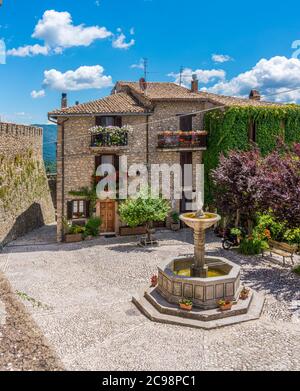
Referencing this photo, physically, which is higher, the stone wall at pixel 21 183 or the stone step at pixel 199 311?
the stone wall at pixel 21 183

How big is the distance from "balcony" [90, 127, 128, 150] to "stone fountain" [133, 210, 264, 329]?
1071 centimetres

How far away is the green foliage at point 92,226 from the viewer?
849 inches

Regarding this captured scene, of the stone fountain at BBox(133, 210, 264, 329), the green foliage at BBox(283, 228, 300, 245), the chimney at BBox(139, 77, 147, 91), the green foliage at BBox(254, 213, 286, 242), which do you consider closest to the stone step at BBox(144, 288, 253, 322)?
the stone fountain at BBox(133, 210, 264, 329)

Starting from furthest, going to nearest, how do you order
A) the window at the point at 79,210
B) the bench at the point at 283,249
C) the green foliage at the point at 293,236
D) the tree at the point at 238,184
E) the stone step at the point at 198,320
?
the window at the point at 79,210 → the tree at the point at 238,184 → the green foliage at the point at 293,236 → the bench at the point at 283,249 → the stone step at the point at 198,320

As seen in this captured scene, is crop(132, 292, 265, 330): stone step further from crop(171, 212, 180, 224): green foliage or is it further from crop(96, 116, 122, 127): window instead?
crop(96, 116, 122, 127): window

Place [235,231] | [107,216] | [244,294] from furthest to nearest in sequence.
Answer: [107,216]
[235,231]
[244,294]

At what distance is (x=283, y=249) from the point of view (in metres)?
16.8

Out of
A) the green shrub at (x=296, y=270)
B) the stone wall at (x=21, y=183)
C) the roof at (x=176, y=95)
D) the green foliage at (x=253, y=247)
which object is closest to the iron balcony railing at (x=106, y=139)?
the roof at (x=176, y=95)

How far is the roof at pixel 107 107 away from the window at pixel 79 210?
527cm

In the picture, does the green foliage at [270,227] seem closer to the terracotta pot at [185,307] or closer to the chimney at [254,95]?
the terracotta pot at [185,307]

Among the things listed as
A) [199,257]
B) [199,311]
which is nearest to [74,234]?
[199,257]

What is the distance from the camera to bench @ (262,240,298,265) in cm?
1595

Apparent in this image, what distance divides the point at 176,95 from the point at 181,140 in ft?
10.5

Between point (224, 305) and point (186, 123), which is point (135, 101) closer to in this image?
point (186, 123)
